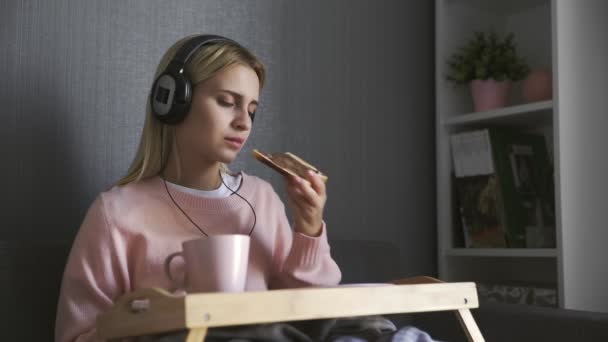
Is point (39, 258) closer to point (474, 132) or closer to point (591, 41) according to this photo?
point (474, 132)

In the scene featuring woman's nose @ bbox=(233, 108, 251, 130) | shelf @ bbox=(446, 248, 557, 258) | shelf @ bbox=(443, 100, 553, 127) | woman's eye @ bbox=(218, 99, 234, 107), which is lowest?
shelf @ bbox=(446, 248, 557, 258)

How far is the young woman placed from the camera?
1117 millimetres

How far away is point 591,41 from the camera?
1.88 m

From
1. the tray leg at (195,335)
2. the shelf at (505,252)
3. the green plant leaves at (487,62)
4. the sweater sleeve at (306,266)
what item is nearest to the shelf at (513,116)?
the green plant leaves at (487,62)

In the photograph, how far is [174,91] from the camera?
1.16 meters

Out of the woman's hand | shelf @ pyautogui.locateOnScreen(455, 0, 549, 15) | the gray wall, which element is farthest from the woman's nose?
shelf @ pyautogui.locateOnScreen(455, 0, 549, 15)

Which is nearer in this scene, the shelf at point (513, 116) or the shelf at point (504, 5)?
the shelf at point (513, 116)

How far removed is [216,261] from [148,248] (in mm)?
281

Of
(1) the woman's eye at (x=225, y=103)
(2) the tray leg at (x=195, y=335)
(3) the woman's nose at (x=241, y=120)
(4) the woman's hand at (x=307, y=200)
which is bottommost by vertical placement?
(2) the tray leg at (x=195, y=335)

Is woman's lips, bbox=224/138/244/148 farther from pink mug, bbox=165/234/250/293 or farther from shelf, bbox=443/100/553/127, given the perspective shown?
shelf, bbox=443/100/553/127

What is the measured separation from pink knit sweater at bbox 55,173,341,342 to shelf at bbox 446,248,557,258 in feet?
2.49

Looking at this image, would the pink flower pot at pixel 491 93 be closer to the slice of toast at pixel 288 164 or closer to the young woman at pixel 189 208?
the young woman at pixel 189 208

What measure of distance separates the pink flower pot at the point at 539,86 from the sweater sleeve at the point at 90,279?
3.97 feet

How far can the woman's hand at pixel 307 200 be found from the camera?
112cm
